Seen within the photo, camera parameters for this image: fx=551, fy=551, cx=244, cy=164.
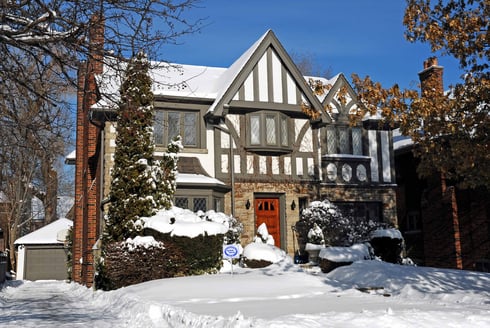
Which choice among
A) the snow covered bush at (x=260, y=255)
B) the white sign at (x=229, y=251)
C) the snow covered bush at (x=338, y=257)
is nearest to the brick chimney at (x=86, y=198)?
the snow covered bush at (x=260, y=255)

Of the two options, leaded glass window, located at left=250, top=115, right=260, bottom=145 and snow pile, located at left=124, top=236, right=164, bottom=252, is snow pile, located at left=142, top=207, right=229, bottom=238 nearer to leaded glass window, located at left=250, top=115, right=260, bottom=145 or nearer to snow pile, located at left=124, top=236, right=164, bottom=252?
snow pile, located at left=124, top=236, right=164, bottom=252

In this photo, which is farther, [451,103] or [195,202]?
[195,202]

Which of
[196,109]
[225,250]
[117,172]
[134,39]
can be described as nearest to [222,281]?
[225,250]

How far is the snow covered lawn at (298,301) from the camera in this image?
814cm

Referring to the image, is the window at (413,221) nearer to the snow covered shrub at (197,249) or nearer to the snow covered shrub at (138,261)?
the snow covered shrub at (197,249)

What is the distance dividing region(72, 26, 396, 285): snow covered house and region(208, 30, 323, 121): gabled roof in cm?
4

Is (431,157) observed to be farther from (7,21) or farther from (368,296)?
(7,21)

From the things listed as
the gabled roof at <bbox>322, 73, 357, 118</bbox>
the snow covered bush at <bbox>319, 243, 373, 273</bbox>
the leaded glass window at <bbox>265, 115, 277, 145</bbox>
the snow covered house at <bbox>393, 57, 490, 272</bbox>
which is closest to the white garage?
the leaded glass window at <bbox>265, 115, 277, 145</bbox>

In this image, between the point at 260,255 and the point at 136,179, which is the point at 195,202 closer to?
the point at 260,255

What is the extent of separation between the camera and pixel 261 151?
2233 centimetres

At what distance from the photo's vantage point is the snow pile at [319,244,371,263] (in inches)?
685

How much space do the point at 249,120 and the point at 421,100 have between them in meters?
10.4

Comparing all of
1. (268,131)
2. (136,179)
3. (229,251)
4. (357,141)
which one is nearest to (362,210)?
(357,141)

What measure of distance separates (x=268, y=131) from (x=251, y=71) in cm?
253
